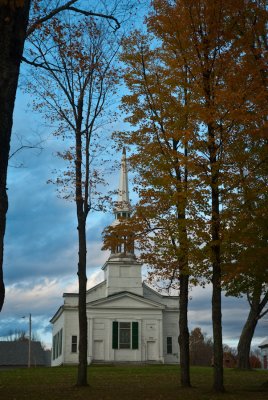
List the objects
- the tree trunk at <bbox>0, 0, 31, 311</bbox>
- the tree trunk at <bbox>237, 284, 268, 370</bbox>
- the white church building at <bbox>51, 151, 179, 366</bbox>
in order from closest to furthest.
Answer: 1. the tree trunk at <bbox>0, 0, 31, 311</bbox>
2. the tree trunk at <bbox>237, 284, 268, 370</bbox>
3. the white church building at <bbox>51, 151, 179, 366</bbox>

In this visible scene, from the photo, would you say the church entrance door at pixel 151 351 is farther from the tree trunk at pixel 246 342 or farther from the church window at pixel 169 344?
the tree trunk at pixel 246 342

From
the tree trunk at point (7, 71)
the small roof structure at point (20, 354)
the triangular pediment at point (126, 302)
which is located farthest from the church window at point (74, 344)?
the tree trunk at point (7, 71)

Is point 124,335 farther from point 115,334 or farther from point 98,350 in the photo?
point 98,350

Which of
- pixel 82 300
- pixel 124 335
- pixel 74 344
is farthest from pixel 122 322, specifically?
Answer: pixel 82 300

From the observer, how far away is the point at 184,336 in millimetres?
15391

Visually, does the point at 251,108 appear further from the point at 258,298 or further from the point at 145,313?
the point at 145,313

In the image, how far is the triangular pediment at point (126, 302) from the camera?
141 ft

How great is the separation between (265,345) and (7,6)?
5441 centimetres

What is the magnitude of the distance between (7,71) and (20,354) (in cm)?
6302

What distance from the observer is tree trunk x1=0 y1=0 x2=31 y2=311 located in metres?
7.12

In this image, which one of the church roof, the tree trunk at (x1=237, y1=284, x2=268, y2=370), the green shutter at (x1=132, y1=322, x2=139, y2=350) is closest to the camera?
the tree trunk at (x1=237, y1=284, x2=268, y2=370)

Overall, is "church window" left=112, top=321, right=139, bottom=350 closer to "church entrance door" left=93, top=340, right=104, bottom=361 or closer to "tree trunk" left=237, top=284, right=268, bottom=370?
"church entrance door" left=93, top=340, right=104, bottom=361

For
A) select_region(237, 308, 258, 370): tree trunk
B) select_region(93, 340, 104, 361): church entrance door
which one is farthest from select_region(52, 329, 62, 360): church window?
select_region(237, 308, 258, 370): tree trunk

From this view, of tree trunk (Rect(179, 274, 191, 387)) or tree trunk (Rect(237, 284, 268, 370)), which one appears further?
tree trunk (Rect(237, 284, 268, 370))
